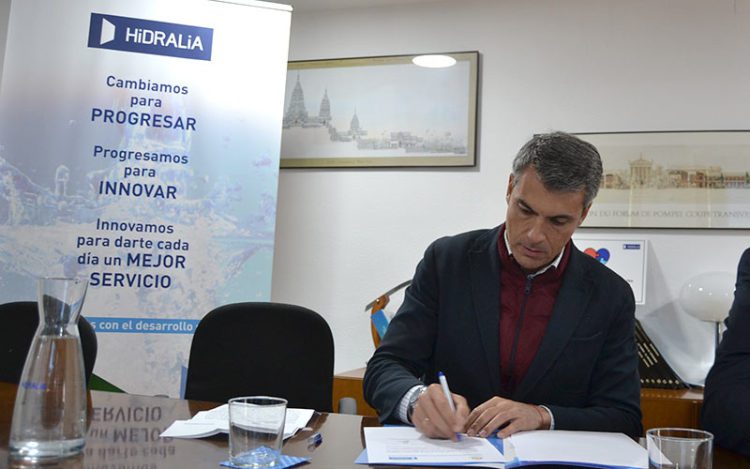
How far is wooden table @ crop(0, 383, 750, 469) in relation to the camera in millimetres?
1191

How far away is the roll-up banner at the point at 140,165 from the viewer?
3330mm

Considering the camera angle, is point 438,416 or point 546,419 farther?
point 546,419

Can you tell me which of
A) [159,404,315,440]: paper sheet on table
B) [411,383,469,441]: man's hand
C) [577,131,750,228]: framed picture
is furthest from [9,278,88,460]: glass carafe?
[577,131,750,228]: framed picture

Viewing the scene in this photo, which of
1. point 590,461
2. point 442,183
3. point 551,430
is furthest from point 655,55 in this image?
point 590,461

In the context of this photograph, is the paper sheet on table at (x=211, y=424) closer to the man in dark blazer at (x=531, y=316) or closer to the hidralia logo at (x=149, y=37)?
the man in dark blazer at (x=531, y=316)

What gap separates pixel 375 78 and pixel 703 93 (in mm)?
1759

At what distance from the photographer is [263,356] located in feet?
7.31

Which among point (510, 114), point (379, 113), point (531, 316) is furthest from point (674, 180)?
point (531, 316)

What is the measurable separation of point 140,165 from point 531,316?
220 centimetres

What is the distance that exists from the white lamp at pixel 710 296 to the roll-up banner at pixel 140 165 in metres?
2.04

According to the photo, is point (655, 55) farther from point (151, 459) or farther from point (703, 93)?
point (151, 459)

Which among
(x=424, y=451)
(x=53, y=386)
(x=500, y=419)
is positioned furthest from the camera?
(x=500, y=419)

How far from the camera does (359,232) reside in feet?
13.6

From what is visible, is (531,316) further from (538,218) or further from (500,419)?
(500,419)
